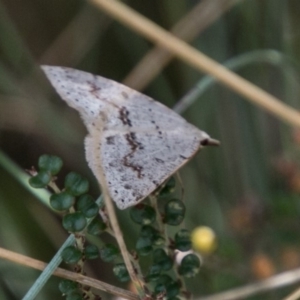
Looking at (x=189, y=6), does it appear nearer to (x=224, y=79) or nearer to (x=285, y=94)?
(x=285, y=94)

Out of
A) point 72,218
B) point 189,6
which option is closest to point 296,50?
point 189,6

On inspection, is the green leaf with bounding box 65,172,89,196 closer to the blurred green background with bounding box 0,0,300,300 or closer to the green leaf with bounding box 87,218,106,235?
the green leaf with bounding box 87,218,106,235

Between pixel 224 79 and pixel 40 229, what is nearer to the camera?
pixel 224 79

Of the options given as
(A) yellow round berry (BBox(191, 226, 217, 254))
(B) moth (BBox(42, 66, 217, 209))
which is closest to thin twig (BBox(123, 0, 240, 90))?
(A) yellow round berry (BBox(191, 226, 217, 254))

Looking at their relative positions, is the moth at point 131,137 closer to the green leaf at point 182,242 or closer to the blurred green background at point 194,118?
the green leaf at point 182,242

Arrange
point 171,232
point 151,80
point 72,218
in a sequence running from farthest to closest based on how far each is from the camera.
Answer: point 151,80, point 171,232, point 72,218

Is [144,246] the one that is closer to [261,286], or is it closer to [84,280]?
[84,280]

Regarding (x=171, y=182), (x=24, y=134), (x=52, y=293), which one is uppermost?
(x=171, y=182)
